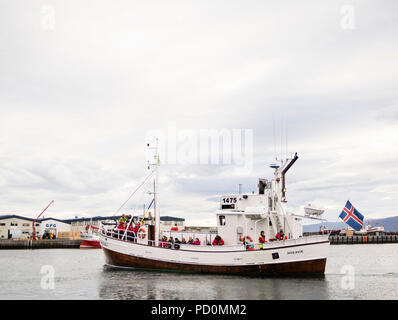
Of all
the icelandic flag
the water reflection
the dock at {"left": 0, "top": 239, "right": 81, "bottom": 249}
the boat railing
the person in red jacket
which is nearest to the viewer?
the water reflection

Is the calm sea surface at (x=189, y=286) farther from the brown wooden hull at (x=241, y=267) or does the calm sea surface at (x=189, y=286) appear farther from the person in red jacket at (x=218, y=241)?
the person in red jacket at (x=218, y=241)

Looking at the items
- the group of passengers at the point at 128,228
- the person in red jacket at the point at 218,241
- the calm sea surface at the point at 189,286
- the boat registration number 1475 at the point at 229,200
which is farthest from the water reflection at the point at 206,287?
the boat registration number 1475 at the point at 229,200

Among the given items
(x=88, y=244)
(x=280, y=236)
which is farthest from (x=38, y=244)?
(x=280, y=236)

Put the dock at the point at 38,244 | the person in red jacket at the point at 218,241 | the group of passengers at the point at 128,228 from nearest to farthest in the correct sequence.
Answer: the person in red jacket at the point at 218,241 < the group of passengers at the point at 128,228 < the dock at the point at 38,244

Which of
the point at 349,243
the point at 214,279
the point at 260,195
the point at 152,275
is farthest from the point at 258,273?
the point at 349,243

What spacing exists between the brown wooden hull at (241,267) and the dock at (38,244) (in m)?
55.8

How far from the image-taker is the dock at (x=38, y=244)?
277 ft

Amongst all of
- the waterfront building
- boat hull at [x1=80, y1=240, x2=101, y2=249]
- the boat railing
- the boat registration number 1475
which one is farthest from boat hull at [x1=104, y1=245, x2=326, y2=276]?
the waterfront building

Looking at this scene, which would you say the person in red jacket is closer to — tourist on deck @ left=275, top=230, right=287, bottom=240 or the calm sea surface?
Answer: the calm sea surface

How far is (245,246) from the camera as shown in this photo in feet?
101

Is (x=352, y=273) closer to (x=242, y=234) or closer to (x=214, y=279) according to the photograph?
(x=242, y=234)

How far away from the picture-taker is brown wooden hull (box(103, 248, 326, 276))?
2983 centimetres

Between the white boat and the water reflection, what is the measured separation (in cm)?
91
